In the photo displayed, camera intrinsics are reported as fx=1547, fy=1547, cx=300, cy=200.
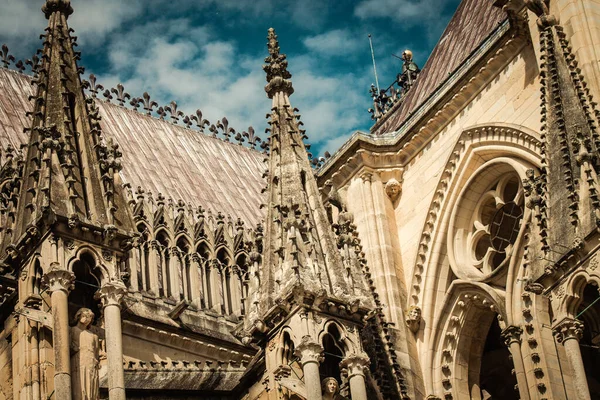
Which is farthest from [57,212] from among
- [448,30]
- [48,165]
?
[448,30]

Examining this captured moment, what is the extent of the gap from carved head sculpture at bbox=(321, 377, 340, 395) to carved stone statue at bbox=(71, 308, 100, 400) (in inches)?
111

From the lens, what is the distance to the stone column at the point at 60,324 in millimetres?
16422

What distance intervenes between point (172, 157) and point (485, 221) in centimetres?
1207

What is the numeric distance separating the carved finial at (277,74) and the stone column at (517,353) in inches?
183

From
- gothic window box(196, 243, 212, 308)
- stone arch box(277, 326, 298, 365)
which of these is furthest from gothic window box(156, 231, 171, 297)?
stone arch box(277, 326, 298, 365)

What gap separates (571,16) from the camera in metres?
20.2

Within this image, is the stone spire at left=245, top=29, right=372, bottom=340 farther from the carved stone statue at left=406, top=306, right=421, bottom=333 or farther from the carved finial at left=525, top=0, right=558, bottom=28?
the carved finial at left=525, top=0, right=558, bottom=28

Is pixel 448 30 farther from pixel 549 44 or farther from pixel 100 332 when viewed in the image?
pixel 100 332

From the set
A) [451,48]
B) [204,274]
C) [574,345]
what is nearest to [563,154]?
[574,345]

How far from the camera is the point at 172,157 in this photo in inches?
1298

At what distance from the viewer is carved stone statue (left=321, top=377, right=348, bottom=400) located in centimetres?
1839

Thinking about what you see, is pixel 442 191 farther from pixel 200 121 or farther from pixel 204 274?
pixel 200 121

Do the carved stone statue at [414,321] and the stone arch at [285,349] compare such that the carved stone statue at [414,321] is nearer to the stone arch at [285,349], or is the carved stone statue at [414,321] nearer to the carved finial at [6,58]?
the stone arch at [285,349]

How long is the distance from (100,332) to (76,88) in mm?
3904
